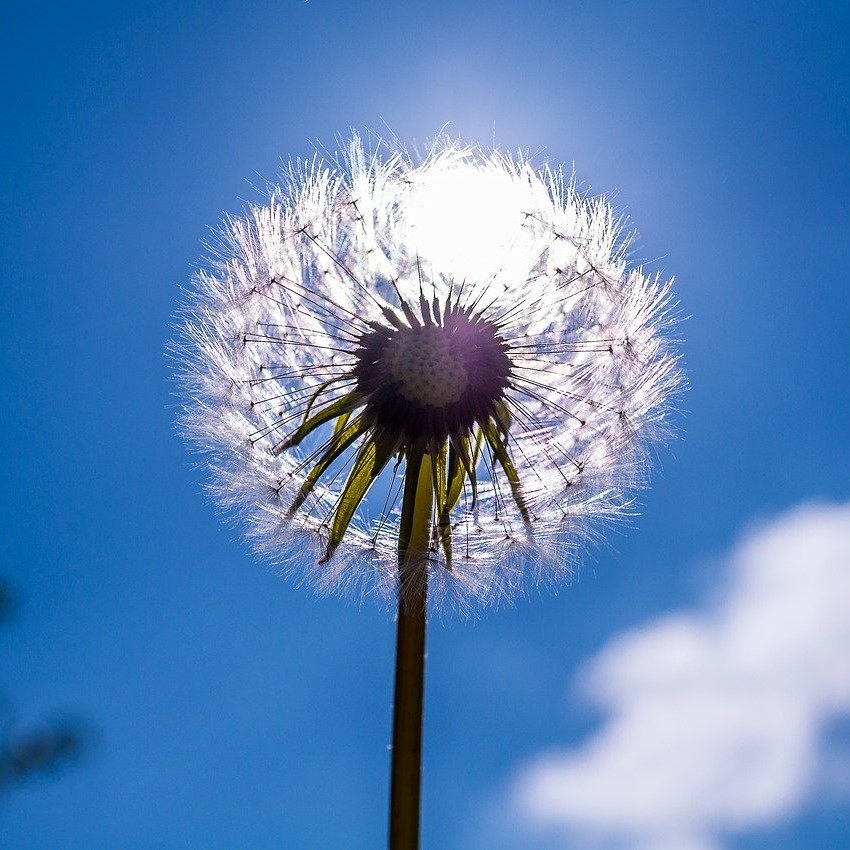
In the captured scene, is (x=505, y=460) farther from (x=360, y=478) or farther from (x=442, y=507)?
(x=360, y=478)

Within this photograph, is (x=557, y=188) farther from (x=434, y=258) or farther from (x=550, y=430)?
(x=550, y=430)

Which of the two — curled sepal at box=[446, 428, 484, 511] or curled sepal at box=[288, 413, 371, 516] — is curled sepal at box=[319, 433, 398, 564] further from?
curled sepal at box=[446, 428, 484, 511]

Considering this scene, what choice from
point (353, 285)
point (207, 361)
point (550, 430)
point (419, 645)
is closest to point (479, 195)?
point (353, 285)

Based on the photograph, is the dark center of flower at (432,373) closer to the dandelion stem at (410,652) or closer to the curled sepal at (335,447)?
the curled sepal at (335,447)

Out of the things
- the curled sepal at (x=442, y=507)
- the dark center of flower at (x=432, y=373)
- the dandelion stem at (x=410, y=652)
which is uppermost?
the dark center of flower at (x=432, y=373)

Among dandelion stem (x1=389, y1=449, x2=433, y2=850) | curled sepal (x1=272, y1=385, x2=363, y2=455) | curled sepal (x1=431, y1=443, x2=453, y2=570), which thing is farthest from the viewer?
curled sepal (x1=272, y1=385, x2=363, y2=455)

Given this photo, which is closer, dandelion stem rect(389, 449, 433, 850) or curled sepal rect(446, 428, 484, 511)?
dandelion stem rect(389, 449, 433, 850)
